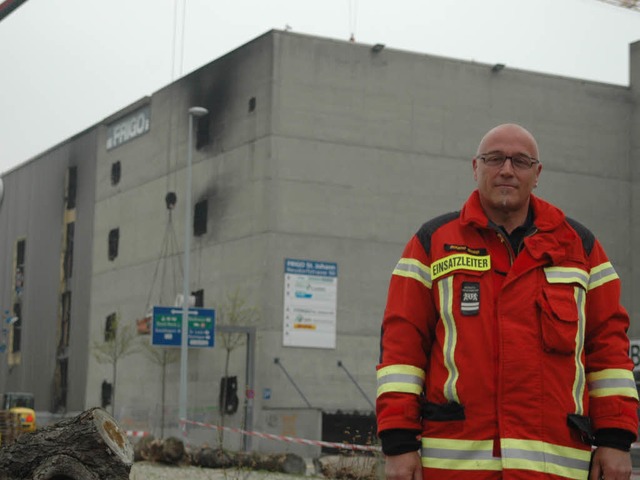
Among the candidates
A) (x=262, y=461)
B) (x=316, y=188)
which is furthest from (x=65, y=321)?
(x=262, y=461)

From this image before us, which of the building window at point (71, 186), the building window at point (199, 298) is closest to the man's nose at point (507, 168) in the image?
the building window at point (199, 298)

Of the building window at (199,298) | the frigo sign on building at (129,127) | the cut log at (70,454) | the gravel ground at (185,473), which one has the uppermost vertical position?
the frigo sign on building at (129,127)

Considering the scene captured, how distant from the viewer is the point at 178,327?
42.3m

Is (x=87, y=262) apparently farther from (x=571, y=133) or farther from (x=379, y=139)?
(x=571, y=133)

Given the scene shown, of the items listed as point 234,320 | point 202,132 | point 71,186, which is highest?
point 202,132

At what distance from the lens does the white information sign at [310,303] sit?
46.0m

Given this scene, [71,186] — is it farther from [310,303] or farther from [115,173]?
[310,303]

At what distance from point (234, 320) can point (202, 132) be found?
8734mm

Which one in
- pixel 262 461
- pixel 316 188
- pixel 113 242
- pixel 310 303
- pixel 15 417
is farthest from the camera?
pixel 113 242

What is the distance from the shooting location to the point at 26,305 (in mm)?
70375

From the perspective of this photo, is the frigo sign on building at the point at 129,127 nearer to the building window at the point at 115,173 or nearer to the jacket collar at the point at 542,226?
the building window at the point at 115,173

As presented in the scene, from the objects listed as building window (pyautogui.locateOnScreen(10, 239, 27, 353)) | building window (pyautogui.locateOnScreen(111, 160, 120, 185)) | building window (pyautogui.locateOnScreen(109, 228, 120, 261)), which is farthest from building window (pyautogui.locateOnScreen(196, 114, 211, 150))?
building window (pyautogui.locateOnScreen(10, 239, 27, 353))

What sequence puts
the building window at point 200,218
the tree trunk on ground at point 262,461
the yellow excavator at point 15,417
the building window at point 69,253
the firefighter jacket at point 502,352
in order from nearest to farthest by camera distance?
the firefighter jacket at point 502,352, the tree trunk on ground at point 262,461, the yellow excavator at point 15,417, the building window at point 200,218, the building window at point 69,253

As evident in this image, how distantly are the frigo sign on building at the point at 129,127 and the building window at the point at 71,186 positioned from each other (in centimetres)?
495
